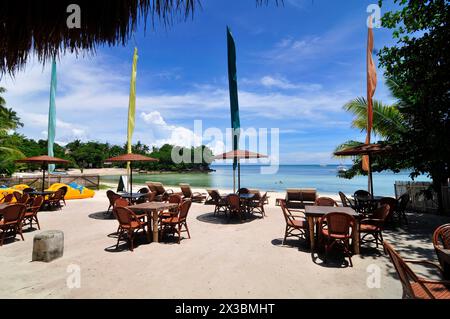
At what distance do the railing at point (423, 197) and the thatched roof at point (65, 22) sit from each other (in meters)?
10.1

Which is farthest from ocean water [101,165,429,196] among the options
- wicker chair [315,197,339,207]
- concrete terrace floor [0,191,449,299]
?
A: concrete terrace floor [0,191,449,299]

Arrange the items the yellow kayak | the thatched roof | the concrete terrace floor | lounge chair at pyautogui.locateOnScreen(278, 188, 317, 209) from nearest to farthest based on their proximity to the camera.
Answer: the thatched roof → the concrete terrace floor → lounge chair at pyautogui.locateOnScreen(278, 188, 317, 209) → the yellow kayak

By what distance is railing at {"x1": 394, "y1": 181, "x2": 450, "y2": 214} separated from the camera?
8555mm

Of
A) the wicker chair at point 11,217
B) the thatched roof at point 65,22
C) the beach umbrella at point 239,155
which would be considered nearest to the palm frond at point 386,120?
the beach umbrella at point 239,155

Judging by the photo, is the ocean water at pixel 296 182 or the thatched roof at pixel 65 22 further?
the ocean water at pixel 296 182

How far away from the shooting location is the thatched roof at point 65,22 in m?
1.53

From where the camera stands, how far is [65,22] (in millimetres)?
1685

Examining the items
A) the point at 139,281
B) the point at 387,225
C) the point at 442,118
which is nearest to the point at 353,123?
the point at 442,118

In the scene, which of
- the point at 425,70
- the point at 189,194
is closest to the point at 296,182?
the point at 189,194

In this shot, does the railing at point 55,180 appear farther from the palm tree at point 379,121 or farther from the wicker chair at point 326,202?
the palm tree at point 379,121

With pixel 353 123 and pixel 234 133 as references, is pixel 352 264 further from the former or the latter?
pixel 353 123

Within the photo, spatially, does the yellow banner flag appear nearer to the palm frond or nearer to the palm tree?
the palm tree

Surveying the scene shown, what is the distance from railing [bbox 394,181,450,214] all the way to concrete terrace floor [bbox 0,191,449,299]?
3.41 meters

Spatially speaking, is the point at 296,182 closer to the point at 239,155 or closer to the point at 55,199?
the point at 239,155
